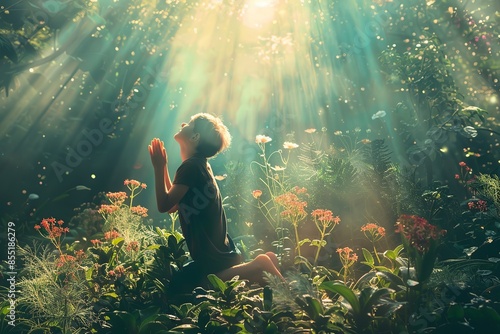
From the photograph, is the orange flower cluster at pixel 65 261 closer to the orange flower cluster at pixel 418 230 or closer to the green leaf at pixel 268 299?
the green leaf at pixel 268 299

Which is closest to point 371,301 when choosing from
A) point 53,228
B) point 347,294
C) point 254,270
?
point 347,294

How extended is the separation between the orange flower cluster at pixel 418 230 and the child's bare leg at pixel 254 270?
3.50 feet

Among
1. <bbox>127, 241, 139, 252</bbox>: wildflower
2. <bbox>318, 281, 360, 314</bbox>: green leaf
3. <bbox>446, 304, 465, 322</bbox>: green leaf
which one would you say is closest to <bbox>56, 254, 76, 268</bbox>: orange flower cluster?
<bbox>127, 241, 139, 252</bbox>: wildflower

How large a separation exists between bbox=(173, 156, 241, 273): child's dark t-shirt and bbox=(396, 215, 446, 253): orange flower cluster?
4.61 feet

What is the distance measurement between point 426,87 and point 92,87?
433 centimetres

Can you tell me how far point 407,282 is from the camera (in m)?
2.34

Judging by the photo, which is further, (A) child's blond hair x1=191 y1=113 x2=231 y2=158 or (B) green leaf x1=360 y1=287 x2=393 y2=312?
(A) child's blond hair x1=191 y1=113 x2=231 y2=158

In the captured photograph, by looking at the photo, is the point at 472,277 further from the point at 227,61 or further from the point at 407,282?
the point at 227,61

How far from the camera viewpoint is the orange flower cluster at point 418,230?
2.36 m

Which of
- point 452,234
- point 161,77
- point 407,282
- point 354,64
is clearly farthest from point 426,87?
point 407,282

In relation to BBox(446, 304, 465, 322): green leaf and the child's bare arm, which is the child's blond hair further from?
BBox(446, 304, 465, 322): green leaf

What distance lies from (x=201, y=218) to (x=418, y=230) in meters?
1.53

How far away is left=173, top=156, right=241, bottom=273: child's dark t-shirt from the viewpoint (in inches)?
133

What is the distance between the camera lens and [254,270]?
3.28 metres
